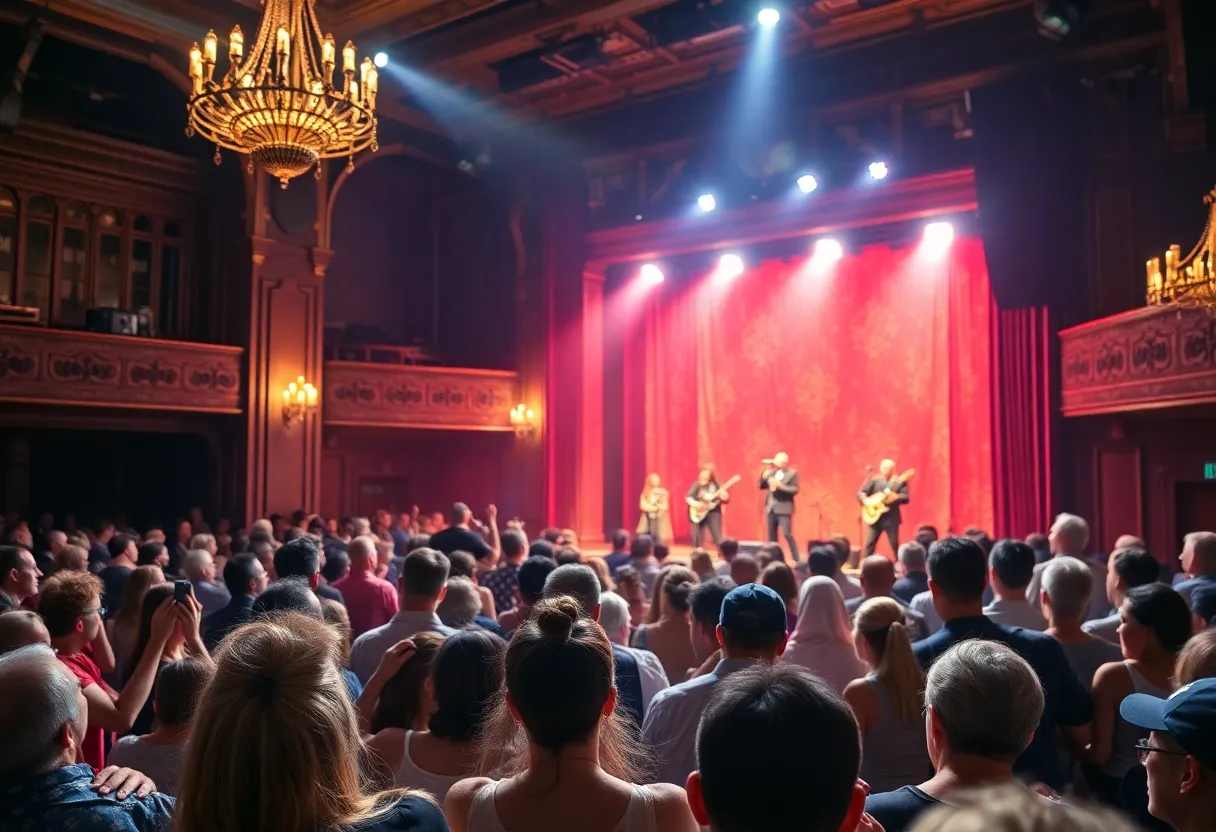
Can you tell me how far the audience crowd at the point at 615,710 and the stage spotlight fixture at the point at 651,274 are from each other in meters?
13.0

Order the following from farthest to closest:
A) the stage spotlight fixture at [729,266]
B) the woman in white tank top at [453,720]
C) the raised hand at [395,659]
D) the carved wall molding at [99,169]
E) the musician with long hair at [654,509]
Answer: the stage spotlight fixture at [729,266] < the musician with long hair at [654,509] < the carved wall molding at [99,169] < the raised hand at [395,659] < the woman in white tank top at [453,720]

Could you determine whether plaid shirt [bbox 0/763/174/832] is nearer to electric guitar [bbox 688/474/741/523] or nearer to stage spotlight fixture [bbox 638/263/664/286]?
electric guitar [bbox 688/474/741/523]

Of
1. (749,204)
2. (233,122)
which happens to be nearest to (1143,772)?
(233,122)

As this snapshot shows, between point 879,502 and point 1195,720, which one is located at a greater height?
point 1195,720

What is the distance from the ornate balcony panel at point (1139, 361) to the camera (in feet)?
27.6

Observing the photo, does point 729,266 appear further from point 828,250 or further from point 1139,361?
point 1139,361

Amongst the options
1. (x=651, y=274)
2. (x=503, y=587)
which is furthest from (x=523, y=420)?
(x=503, y=587)

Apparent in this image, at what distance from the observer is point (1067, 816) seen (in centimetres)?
84

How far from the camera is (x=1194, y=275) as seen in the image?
6.49m

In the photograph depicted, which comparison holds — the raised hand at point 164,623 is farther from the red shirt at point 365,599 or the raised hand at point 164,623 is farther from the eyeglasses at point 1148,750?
the eyeglasses at point 1148,750

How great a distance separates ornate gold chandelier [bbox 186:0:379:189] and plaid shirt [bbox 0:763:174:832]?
4.94m

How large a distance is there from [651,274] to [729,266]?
1.45 meters

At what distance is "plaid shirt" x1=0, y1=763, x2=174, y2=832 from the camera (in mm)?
1799

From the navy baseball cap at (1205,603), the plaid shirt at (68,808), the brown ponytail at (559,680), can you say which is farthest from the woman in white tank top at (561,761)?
the navy baseball cap at (1205,603)
